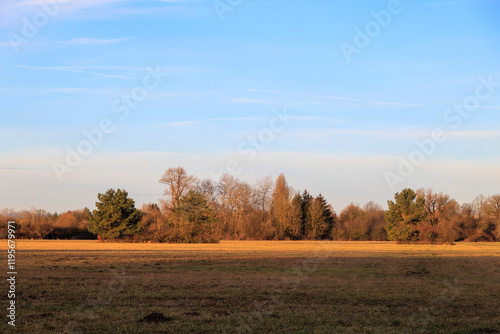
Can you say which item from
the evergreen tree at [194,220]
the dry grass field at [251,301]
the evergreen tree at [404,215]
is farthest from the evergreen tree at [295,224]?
the dry grass field at [251,301]

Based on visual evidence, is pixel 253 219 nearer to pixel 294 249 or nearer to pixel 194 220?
pixel 194 220

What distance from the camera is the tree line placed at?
73438mm

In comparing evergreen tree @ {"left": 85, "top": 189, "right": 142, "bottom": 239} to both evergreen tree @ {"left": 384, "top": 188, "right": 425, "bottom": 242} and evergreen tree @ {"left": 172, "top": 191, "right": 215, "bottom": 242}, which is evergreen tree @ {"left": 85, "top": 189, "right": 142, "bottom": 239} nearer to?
evergreen tree @ {"left": 172, "top": 191, "right": 215, "bottom": 242}

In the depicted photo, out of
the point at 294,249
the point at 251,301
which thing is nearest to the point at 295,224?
the point at 294,249

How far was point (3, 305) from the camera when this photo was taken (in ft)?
44.0

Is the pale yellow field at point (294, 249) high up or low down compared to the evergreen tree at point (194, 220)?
down

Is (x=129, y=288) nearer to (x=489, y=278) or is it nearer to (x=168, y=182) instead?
(x=489, y=278)

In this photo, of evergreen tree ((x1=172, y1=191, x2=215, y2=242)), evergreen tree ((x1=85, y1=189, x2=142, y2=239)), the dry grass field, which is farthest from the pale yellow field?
the dry grass field

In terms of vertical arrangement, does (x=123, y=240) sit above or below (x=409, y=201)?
below

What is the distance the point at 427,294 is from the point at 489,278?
7581mm

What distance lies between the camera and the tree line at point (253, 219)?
73438 millimetres

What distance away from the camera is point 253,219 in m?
95.2

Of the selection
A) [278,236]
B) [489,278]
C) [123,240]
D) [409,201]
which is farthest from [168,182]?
[489,278]

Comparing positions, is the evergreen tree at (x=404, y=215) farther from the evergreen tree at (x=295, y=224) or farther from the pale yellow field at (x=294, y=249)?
the pale yellow field at (x=294, y=249)
